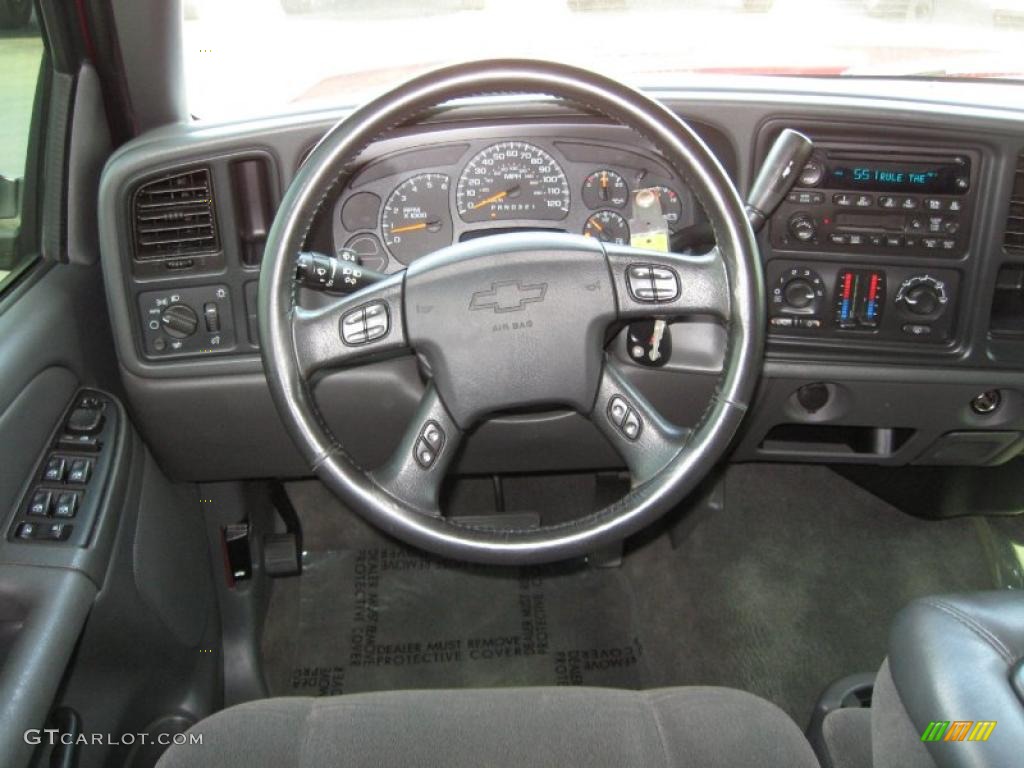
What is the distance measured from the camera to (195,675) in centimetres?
207

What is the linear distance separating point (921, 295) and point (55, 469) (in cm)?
160

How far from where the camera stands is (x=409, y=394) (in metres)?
1.91

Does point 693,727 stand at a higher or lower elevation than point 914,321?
lower

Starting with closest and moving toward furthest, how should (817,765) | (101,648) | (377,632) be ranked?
(817,765), (101,648), (377,632)

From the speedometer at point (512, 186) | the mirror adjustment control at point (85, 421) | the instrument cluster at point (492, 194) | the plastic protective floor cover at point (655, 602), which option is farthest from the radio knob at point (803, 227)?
the mirror adjustment control at point (85, 421)

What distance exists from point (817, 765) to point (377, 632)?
1368mm

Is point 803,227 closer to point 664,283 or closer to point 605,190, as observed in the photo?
point 605,190

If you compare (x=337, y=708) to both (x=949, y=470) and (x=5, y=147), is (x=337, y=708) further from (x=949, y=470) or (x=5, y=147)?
(x=949, y=470)

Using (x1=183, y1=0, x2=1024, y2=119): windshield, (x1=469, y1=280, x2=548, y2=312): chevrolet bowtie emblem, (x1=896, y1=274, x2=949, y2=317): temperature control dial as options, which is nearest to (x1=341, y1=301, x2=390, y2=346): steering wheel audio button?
(x1=469, y1=280, x2=548, y2=312): chevrolet bowtie emblem

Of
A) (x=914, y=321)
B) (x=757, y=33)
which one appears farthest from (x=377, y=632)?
(x=757, y=33)

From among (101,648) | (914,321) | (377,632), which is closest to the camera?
(101,648)

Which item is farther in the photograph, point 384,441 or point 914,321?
point 384,441

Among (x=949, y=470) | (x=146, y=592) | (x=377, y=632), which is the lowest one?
(x=377, y=632)

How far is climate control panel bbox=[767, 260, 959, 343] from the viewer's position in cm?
184
